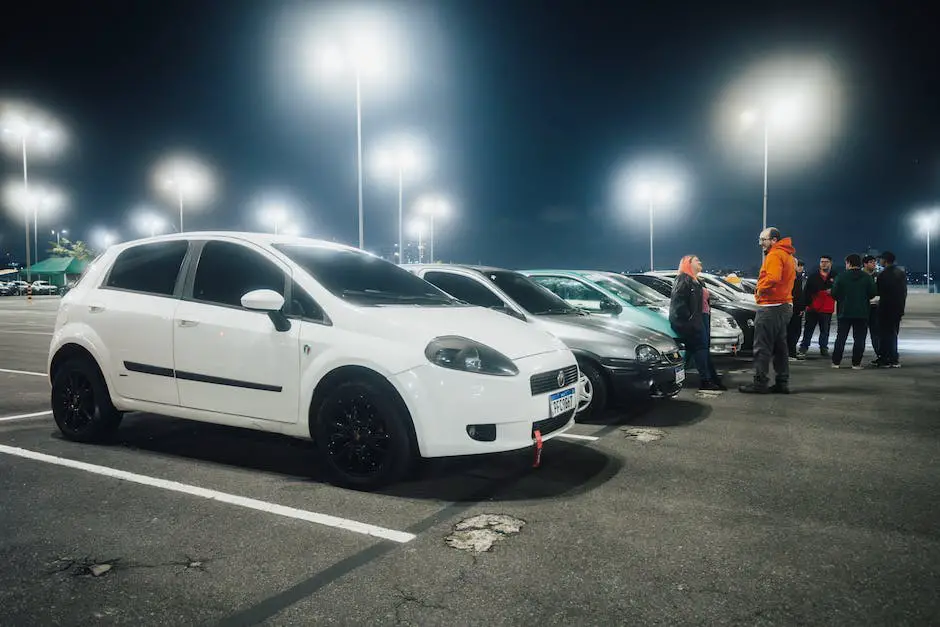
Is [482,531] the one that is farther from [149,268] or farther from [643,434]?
[149,268]

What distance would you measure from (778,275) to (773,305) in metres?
0.38

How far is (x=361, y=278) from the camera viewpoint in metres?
4.94

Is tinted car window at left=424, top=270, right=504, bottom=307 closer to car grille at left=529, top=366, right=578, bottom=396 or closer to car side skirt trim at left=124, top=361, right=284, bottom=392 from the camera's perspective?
car grille at left=529, top=366, right=578, bottom=396

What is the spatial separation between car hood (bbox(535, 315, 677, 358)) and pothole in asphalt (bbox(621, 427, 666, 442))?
2.43 ft

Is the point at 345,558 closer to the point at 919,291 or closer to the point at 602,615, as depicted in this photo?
the point at 602,615

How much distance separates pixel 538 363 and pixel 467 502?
1.00m

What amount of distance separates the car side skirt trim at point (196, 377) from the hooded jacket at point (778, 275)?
19.2 feet

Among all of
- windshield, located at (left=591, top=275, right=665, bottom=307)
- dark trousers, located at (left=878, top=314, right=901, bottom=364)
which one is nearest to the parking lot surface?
windshield, located at (left=591, top=275, right=665, bottom=307)

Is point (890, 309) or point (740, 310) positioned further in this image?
point (740, 310)

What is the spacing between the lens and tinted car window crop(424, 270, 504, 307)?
6.98m

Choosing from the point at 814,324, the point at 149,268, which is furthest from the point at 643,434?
the point at 814,324

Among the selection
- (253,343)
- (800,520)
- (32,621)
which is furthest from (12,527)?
(800,520)

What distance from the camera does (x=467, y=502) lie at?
396cm

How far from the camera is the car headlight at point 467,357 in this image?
4.02m
